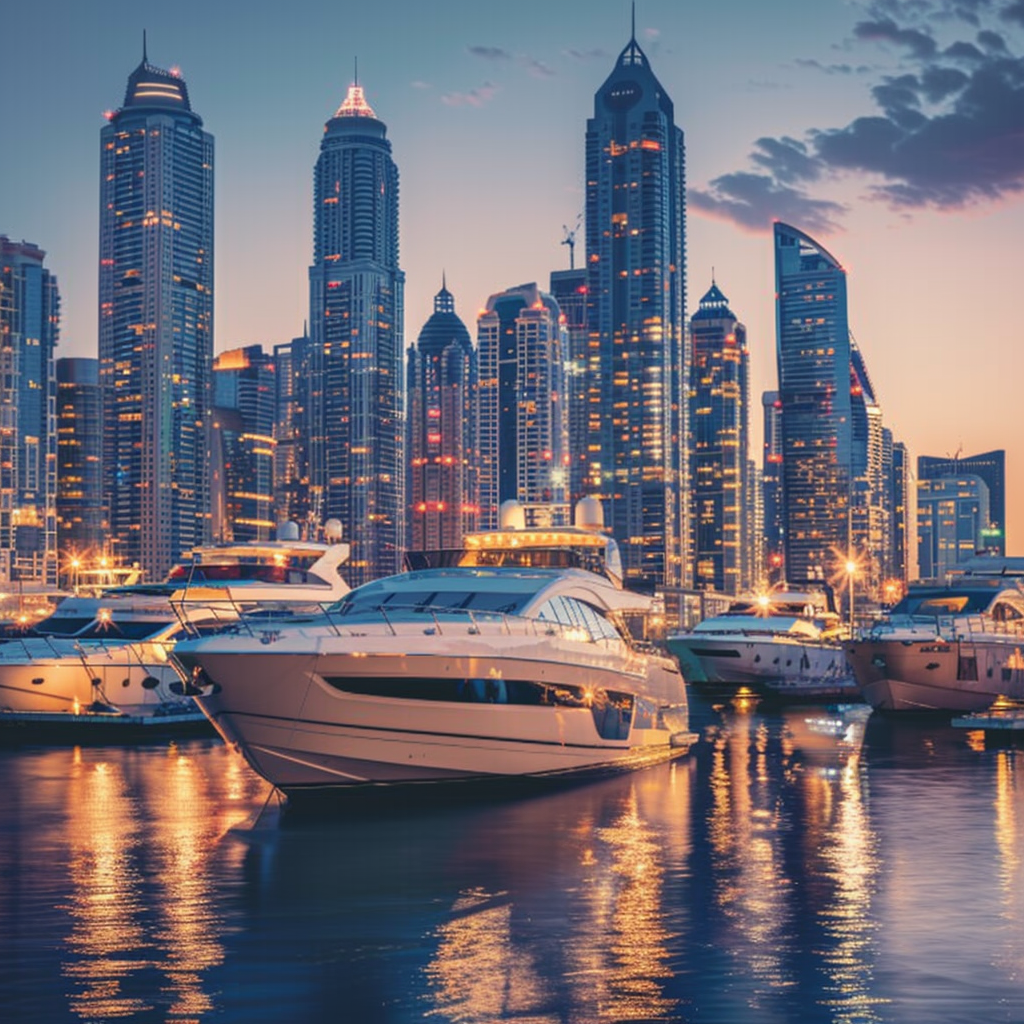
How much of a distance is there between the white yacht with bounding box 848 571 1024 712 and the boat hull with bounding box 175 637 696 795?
21558 mm

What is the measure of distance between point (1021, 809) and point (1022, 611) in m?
25.1

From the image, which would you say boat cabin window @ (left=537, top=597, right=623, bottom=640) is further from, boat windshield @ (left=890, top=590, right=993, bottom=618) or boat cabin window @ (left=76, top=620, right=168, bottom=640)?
boat windshield @ (left=890, top=590, right=993, bottom=618)

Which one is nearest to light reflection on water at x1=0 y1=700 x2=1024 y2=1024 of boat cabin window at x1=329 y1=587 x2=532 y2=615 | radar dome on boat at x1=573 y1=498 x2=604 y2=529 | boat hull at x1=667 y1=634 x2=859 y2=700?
boat cabin window at x1=329 y1=587 x2=532 y2=615

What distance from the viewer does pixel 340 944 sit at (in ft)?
50.2

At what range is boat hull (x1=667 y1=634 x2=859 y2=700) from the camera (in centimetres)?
5788

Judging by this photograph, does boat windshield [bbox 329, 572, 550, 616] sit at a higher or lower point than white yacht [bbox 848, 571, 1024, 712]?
higher

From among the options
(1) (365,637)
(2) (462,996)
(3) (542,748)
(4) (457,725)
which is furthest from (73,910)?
(3) (542,748)

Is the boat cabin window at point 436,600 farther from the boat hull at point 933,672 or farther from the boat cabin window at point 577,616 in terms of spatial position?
the boat hull at point 933,672

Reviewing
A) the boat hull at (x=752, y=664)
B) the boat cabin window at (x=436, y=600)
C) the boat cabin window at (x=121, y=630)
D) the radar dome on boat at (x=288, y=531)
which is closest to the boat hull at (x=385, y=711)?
the boat cabin window at (x=436, y=600)

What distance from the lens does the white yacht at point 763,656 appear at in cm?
5803

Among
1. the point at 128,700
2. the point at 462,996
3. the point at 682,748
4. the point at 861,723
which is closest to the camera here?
the point at 462,996

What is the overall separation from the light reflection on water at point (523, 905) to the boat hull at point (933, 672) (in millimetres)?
16650

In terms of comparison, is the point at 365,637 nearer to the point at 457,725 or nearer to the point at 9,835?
the point at 457,725

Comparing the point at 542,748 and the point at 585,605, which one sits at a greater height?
the point at 585,605
